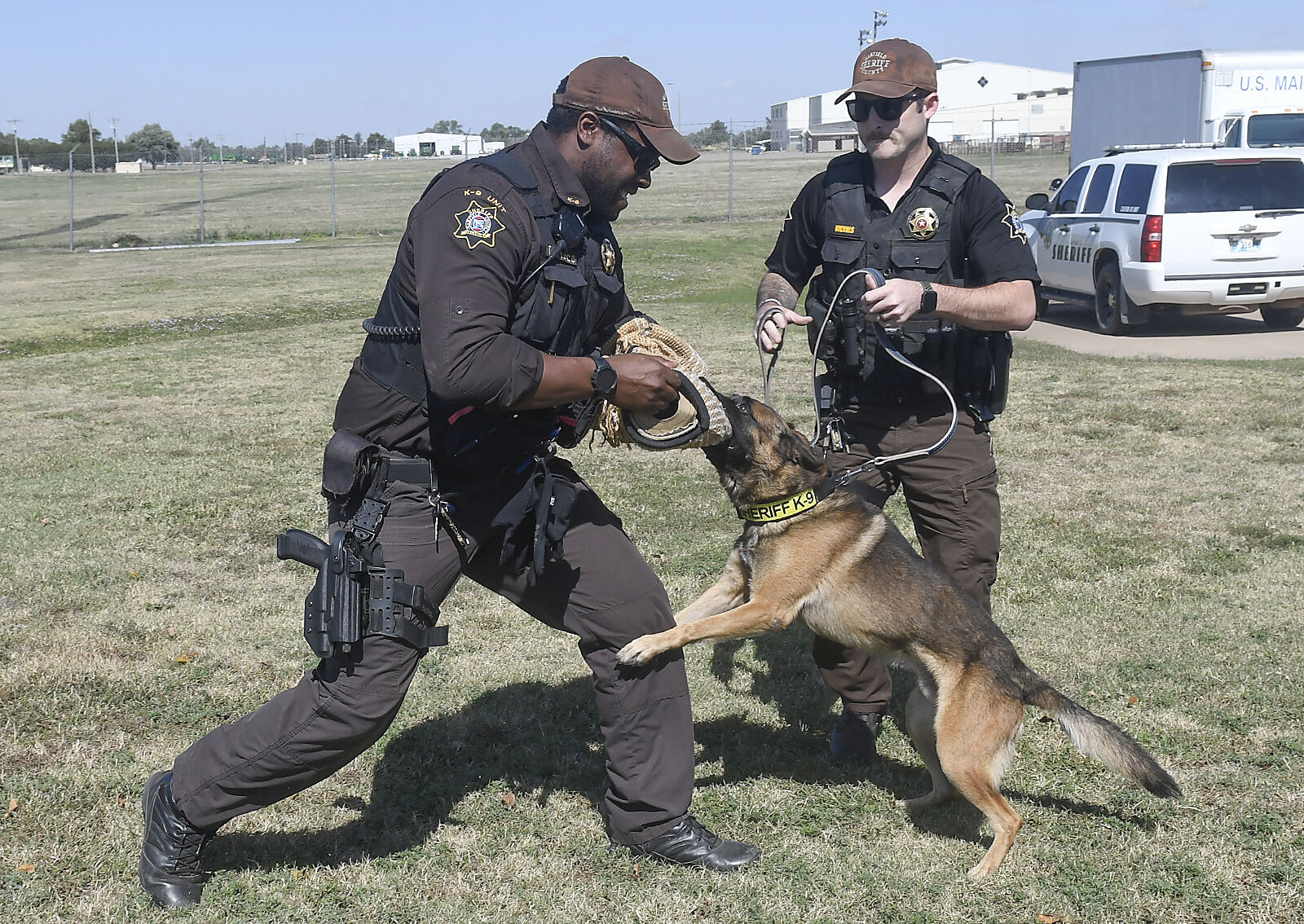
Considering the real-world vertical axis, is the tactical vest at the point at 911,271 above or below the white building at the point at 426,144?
below

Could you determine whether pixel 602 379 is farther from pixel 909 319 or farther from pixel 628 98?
pixel 909 319

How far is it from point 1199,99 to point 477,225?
19.4 metres

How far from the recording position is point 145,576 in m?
6.05

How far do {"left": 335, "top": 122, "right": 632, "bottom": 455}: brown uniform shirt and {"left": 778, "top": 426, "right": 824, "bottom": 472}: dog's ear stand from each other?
1.26 meters

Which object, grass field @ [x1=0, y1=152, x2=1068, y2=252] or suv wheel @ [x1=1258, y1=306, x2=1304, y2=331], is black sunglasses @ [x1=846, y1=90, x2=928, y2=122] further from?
grass field @ [x1=0, y1=152, x2=1068, y2=252]

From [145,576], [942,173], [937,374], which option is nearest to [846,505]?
[937,374]

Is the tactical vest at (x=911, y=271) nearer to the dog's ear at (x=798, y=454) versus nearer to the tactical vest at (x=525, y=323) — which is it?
the dog's ear at (x=798, y=454)

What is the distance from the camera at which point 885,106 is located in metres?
3.87

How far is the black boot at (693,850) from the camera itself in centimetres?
347

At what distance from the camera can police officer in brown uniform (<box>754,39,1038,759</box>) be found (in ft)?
12.7

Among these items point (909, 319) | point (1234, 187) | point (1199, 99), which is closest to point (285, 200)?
point (1199, 99)

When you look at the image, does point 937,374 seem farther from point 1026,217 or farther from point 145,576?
point 1026,217

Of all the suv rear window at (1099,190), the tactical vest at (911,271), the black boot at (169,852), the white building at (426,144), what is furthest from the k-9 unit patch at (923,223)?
the white building at (426,144)

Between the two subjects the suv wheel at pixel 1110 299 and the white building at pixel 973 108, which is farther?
the white building at pixel 973 108
